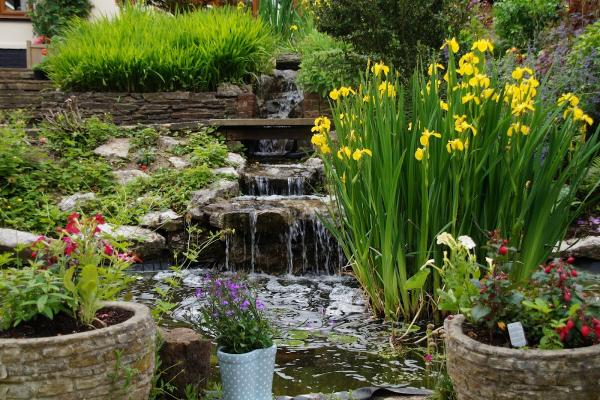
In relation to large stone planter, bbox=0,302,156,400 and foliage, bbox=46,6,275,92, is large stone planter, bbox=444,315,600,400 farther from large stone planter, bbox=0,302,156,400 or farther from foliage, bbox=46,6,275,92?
foliage, bbox=46,6,275,92

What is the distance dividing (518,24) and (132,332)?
29.3 feet

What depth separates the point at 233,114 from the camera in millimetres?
9188

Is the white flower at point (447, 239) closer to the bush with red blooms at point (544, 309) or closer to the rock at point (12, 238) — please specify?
the bush with red blooms at point (544, 309)

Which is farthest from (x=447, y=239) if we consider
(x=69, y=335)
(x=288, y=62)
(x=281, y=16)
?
(x=281, y=16)

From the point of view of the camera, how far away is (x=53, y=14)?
40.3ft

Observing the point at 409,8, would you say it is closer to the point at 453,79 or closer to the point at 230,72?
the point at 230,72

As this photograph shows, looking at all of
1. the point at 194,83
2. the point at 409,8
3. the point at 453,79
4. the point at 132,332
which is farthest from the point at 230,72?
the point at 132,332

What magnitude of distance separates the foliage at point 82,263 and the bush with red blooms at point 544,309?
1261 millimetres

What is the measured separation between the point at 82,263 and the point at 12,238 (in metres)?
3.28

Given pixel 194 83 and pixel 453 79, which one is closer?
pixel 453 79

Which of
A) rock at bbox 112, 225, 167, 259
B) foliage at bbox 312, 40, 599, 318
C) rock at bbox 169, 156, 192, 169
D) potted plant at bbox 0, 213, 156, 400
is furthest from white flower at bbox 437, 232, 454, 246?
rock at bbox 169, 156, 192, 169

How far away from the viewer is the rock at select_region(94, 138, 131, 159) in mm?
7555

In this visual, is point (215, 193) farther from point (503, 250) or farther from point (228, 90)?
point (503, 250)

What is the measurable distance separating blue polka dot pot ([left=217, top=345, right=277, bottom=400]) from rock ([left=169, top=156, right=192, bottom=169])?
15.8ft
